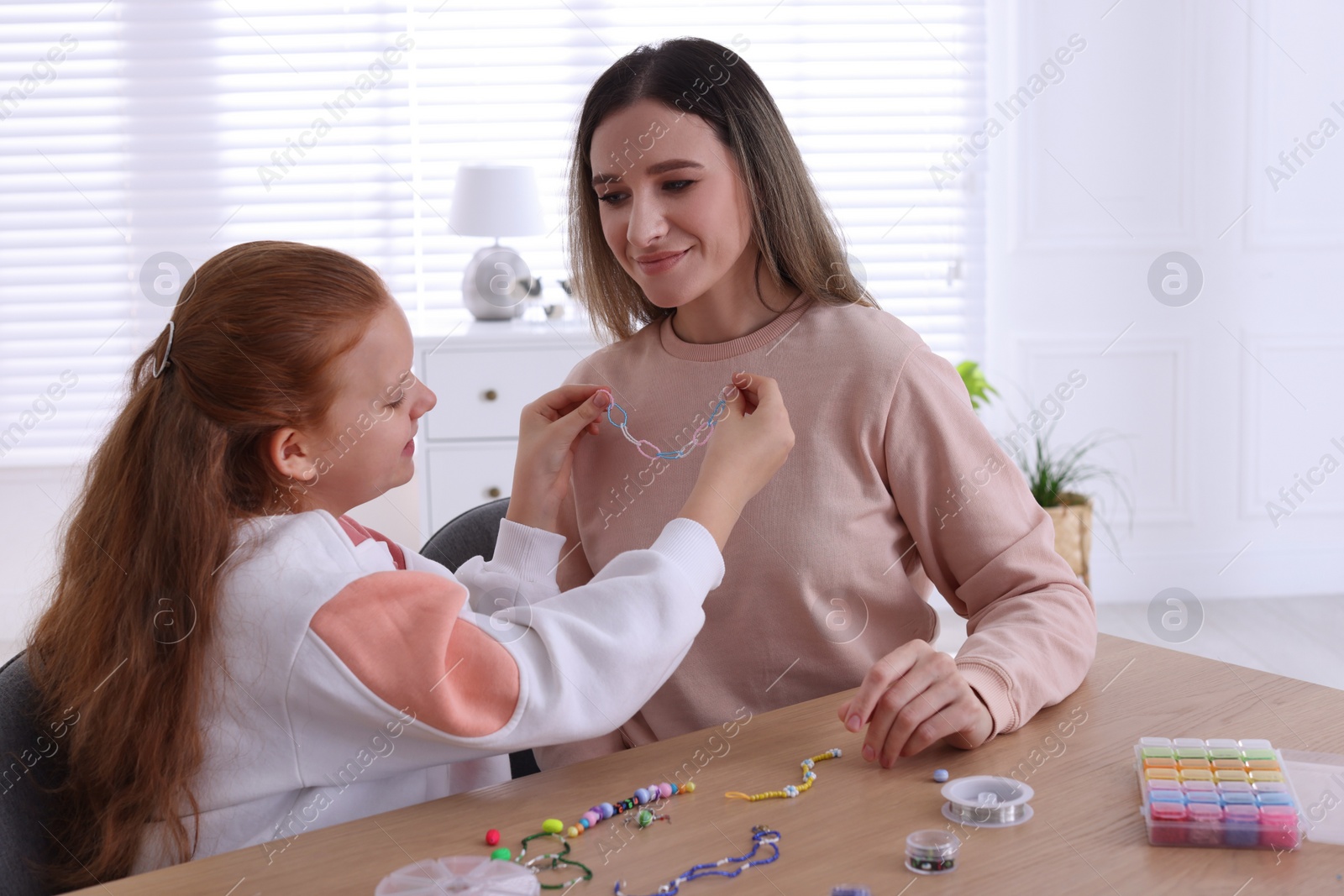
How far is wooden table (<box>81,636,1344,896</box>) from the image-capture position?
2.72ft

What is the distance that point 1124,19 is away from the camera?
4016 millimetres

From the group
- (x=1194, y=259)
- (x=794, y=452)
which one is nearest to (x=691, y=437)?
(x=794, y=452)

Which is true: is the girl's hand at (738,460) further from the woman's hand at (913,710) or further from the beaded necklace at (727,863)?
the beaded necklace at (727,863)

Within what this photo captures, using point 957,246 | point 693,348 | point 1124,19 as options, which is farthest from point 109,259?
point 1124,19

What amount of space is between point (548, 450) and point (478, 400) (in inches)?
82.5

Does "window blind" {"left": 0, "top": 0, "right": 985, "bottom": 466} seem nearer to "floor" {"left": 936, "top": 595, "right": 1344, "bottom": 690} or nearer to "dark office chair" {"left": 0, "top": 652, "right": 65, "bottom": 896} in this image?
"floor" {"left": 936, "top": 595, "right": 1344, "bottom": 690}

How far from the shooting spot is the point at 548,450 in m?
1.46

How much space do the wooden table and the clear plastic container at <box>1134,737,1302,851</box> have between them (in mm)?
12

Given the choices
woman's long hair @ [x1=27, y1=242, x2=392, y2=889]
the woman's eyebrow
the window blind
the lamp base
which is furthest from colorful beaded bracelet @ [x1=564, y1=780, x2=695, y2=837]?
the window blind

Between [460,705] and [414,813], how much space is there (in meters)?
0.10

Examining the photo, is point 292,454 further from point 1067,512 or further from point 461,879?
point 1067,512

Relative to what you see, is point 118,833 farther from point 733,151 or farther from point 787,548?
point 733,151

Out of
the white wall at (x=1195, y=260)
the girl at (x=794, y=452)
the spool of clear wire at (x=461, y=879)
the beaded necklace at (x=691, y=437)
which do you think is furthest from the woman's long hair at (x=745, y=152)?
the white wall at (x=1195, y=260)

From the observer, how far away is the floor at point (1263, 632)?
11.3 ft
